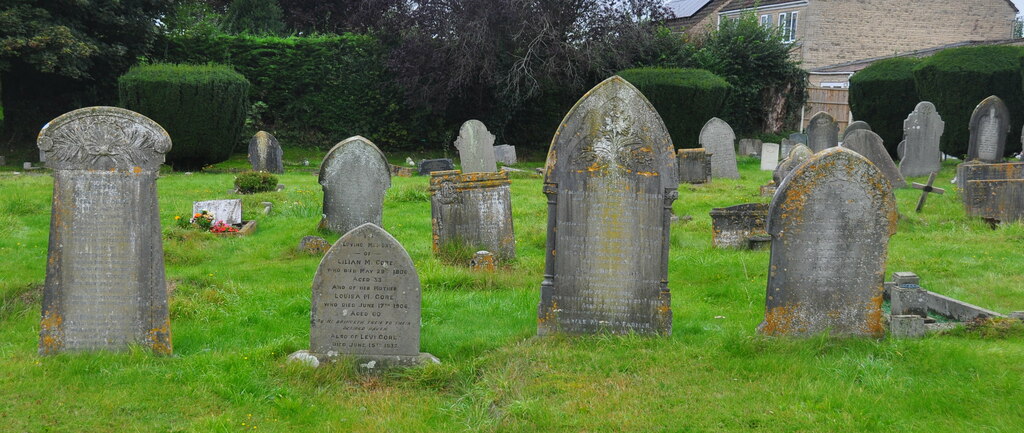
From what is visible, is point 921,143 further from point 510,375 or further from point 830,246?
point 510,375

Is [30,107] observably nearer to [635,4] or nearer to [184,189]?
[184,189]

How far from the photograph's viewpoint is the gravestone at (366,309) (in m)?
6.13

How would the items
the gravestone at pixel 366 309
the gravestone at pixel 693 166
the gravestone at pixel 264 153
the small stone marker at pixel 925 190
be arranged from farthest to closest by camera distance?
the gravestone at pixel 264 153 → the gravestone at pixel 693 166 → the small stone marker at pixel 925 190 → the gravestone at pixel 366 309

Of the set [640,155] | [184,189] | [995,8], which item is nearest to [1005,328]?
[640,155]

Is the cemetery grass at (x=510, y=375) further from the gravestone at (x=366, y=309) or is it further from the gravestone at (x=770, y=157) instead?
the gravestone at (x=770, y=157)

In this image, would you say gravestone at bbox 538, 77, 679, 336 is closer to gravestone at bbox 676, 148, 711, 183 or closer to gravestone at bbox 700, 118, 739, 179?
gravestone at bbox 676, 148, 711, 183

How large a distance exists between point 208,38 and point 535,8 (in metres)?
10.2

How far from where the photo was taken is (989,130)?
18344 mm

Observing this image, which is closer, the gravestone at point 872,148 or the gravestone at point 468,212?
the gravestone at point 468,212

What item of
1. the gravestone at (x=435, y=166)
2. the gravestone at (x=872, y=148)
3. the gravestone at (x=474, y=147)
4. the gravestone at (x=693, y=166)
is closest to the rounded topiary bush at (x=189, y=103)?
the gravestone at (x=435, y=166)

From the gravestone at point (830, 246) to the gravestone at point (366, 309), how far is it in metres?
2.79

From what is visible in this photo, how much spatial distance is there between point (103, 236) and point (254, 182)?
30.6 ft

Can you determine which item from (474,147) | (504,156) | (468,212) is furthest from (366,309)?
(504,156)

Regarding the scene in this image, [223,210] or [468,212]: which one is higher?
[468,212]
